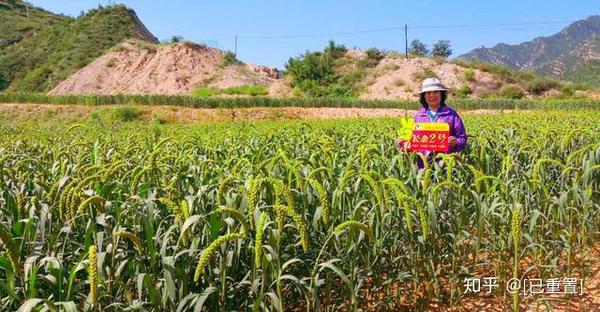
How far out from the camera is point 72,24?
6594 centimetres

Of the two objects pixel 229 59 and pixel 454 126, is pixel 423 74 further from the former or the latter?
pixel 454 126

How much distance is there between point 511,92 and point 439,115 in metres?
40.4

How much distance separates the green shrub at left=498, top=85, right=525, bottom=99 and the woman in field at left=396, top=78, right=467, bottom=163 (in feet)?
129

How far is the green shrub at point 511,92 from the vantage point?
41.7 m

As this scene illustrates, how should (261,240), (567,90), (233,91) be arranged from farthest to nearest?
(233,91) < (567,90) < (261,240)

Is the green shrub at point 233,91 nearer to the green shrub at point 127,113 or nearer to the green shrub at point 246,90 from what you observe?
the green shrub at point 246,90

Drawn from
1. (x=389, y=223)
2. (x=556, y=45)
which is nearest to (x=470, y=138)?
(x=389, y=223)

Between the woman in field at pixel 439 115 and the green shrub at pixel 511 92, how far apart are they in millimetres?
39470

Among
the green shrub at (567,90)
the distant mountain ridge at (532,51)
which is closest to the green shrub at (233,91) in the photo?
the green shrub at (567,90)

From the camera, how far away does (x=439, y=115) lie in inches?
200

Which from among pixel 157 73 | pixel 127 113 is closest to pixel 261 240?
pixel 127 113

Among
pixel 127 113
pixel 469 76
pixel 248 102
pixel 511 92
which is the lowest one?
pixel 127 113

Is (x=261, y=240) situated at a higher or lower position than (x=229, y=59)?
lower

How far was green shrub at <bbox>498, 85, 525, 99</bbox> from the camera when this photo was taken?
1640 inches
